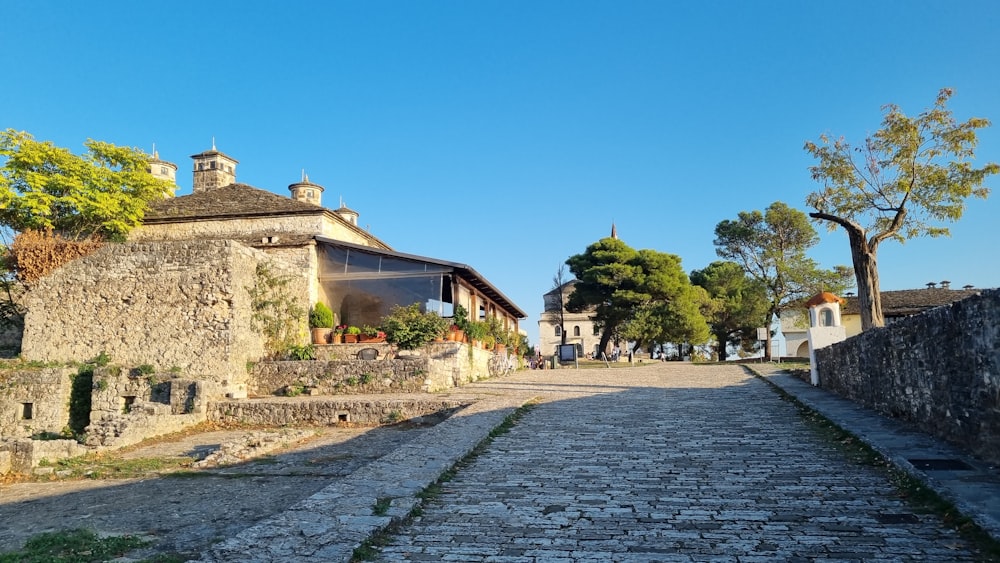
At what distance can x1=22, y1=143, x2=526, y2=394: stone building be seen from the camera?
1734 cm

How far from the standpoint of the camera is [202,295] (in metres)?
17.4

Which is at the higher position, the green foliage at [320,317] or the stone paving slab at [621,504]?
the green foliage at [320,317]

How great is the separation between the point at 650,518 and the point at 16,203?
26020 mm

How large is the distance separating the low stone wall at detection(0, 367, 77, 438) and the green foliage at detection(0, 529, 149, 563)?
12.2 m

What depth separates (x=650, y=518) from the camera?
18.2ft

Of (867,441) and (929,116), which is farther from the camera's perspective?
(929,116)

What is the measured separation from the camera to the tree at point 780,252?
4256 cm

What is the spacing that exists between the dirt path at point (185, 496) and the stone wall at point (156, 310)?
5.06 meters

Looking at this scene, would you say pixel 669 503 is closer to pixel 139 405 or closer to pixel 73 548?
pixel 73 548

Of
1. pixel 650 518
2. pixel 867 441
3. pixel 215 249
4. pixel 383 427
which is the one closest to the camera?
pixel 650 518

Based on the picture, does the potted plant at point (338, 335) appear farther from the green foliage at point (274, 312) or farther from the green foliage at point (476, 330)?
the green foliage at point (476, 330)

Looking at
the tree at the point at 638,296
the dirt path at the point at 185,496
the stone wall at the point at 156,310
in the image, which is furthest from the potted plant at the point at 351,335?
the tree at the point at 638,296

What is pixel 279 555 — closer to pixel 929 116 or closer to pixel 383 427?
pixel 383 427

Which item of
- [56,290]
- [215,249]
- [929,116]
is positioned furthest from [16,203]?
[929,116]
